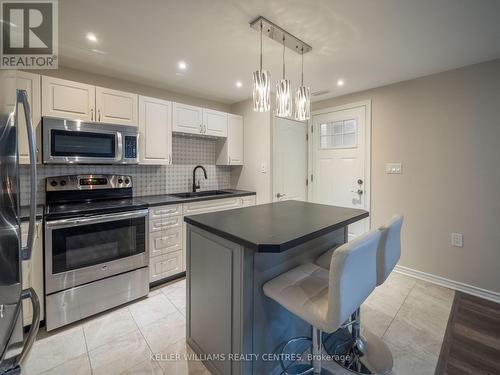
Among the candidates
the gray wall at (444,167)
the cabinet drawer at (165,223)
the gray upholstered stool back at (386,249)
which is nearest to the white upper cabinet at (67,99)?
the cabinet drawer at (165,223)

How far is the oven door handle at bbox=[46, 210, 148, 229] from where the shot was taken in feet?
6.41

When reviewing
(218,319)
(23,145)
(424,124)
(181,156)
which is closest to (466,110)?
(424,124)

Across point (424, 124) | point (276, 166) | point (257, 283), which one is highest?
point (424, 124)

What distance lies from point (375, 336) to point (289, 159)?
2.41m

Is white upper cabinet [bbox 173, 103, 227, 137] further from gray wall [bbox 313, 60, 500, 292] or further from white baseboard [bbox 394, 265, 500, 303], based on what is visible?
white baseboard [bbox 394, 265, 500, 303]

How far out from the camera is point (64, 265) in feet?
6.59

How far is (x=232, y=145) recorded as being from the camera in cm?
363

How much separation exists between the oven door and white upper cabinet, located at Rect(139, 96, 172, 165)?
2.36ft

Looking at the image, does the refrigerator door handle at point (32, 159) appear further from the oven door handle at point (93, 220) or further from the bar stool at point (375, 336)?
the bar stool at point (375, 336)

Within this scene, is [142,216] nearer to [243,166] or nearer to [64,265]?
[64,265]

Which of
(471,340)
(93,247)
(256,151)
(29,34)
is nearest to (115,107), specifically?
(29,34)

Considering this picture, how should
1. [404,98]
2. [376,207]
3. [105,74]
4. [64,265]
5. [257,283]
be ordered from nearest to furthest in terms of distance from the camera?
[257,283] → [64,265] → [105,74] → [404,98] → [376,207]

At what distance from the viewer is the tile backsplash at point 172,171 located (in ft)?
7.95

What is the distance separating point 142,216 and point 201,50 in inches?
65.4
